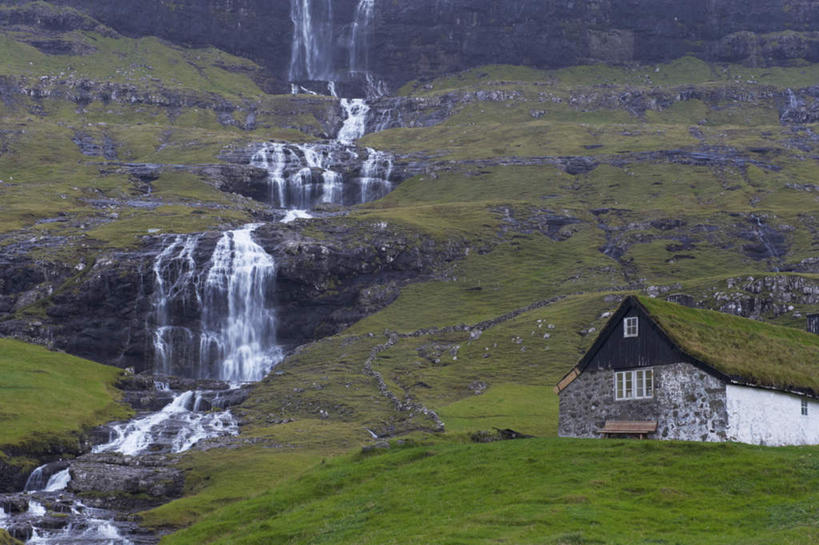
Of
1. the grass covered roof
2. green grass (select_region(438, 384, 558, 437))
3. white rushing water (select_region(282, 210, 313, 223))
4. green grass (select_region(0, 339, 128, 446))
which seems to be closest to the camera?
the grass covered roof

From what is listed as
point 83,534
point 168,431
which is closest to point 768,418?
point 83,534

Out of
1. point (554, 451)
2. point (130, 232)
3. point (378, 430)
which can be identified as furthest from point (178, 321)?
point (554, 451)

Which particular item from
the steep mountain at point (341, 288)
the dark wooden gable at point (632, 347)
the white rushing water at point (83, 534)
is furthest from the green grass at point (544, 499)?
the white rushing water at point (83, 534)

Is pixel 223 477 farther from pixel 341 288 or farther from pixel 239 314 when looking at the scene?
pixel 341 288

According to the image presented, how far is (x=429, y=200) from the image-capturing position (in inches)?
7569

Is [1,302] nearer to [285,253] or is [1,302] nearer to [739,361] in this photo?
[285,253]

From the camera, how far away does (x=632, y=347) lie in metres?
51.5

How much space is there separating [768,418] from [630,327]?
8324 mm

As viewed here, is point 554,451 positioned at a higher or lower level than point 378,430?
higher

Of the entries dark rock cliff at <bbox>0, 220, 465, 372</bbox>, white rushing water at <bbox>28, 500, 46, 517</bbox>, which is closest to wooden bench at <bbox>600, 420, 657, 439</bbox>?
white rushing water at <bbox>28, 500, 46, 517</bbox>

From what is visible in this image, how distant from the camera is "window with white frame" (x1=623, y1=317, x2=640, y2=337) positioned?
→ 51.5m

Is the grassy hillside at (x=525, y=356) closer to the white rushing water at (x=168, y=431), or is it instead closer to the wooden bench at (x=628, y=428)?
the white rushing water at (x=168, y=431)

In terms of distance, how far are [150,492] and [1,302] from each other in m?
67.4

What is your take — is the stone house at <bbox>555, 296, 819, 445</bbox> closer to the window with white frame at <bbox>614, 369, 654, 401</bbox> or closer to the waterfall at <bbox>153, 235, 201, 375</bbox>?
the window with white frame at <bbox>614, 369, 654, 401</bbox>
